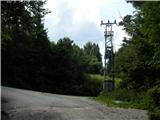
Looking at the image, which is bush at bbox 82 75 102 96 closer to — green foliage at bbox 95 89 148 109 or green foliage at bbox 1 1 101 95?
green foliage at bbox 1 1 101 95

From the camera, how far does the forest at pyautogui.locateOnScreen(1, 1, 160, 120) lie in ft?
63.0

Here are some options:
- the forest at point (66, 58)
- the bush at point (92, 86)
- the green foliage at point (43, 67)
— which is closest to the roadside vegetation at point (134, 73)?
the forest at point (66, 58)

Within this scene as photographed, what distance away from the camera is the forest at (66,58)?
1919cm

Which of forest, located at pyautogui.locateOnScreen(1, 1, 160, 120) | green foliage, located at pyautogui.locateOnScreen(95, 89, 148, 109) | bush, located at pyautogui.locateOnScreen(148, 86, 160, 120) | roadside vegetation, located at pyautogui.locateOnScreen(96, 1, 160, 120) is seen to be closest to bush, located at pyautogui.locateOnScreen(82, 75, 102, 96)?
forest, located at pyautogui.locateOnScreen(1, 1, 160, 120)

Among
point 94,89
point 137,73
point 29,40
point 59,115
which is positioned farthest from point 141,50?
point 94,89

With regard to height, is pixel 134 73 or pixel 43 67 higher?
pixel 43 67

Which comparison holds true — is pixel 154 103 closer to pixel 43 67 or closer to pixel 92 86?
pixel 43 67

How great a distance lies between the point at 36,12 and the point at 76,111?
16.9 feet

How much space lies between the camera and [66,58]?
71.9 m

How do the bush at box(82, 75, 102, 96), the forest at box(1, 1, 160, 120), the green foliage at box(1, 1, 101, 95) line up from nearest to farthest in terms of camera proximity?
the forest at box(1, 1, 160, 120) → the green foliage at box(1, 1, 101, 95) → the bush at box(82, 75, 102, 96)

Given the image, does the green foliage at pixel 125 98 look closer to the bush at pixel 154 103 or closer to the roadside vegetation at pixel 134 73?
the roadside vegetation at pixel 134 73

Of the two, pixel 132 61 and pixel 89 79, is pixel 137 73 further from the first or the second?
pixel 89 79

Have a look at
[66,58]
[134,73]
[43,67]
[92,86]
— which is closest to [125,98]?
[134,73]

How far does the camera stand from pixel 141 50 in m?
36.2
